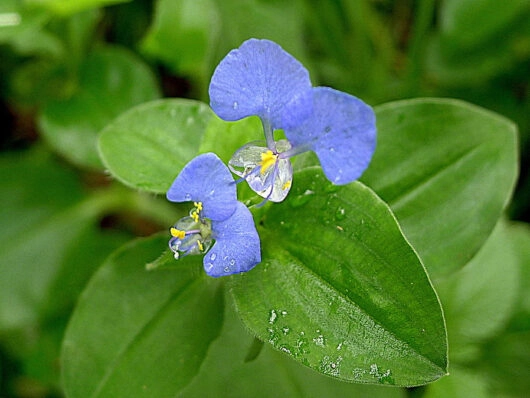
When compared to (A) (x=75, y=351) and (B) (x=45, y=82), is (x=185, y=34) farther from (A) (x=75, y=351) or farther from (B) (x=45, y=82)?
(A) (x=75, y=351)

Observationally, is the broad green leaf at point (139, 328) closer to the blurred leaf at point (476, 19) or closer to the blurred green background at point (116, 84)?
the blurred green background at point (116, 84)

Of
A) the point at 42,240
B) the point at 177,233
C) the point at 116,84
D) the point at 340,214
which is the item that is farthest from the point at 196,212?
the point at 42,240

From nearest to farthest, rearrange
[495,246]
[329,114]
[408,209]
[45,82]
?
[329,114]
[408,209]
[495,246]
[45,82]

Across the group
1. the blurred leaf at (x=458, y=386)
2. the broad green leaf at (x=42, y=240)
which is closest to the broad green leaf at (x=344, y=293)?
the blurred leaf at (x=458, y=386)

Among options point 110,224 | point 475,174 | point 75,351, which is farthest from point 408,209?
point 110,224

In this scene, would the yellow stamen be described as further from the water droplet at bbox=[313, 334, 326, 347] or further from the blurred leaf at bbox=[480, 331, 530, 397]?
the blurred leaf at bbox=[480, 331, 530, 397]

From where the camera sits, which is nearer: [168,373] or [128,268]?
[168,373]

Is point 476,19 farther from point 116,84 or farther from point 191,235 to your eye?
point 191,235

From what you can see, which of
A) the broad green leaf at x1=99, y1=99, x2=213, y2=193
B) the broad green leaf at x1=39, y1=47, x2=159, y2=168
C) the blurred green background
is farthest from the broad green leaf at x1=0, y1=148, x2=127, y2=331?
the broad green leaf at x1=99, y1=99, x2=213, y2=193
